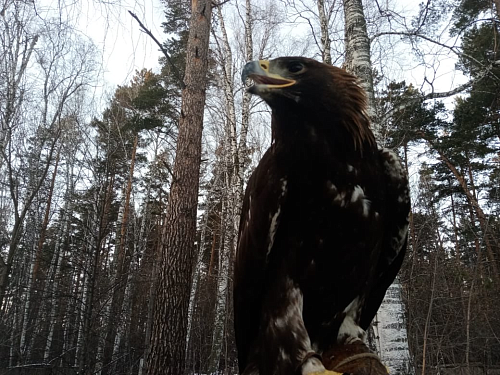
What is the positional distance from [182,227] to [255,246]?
139 inches

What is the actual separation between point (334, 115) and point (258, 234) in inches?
31.5

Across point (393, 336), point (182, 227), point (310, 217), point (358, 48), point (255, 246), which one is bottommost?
point (393, 336)

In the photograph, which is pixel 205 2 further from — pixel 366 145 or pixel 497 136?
pixel 497 136

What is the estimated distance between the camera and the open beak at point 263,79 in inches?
79.7

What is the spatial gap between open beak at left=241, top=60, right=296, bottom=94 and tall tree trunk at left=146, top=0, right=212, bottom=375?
151 inches

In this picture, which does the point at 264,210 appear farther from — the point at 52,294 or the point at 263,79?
the point at 52,294

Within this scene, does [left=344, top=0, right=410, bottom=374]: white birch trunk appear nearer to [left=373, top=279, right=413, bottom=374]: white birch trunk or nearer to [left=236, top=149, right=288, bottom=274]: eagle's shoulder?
[left=373, top=279, right=413, bottom=374]: white birch trunk

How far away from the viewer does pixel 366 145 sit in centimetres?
217

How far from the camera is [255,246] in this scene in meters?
2.19

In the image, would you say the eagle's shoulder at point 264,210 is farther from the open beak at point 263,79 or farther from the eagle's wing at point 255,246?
the open beak at point 263,79

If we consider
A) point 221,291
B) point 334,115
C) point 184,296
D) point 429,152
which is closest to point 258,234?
point 334,115

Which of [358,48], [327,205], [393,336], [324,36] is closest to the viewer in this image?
[327,205]

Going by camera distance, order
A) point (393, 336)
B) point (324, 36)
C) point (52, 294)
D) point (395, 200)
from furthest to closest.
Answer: point (324, 36), point (52, 294), point (393, 336), point (395, 200)

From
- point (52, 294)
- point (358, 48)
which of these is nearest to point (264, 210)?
point (358, 48)
